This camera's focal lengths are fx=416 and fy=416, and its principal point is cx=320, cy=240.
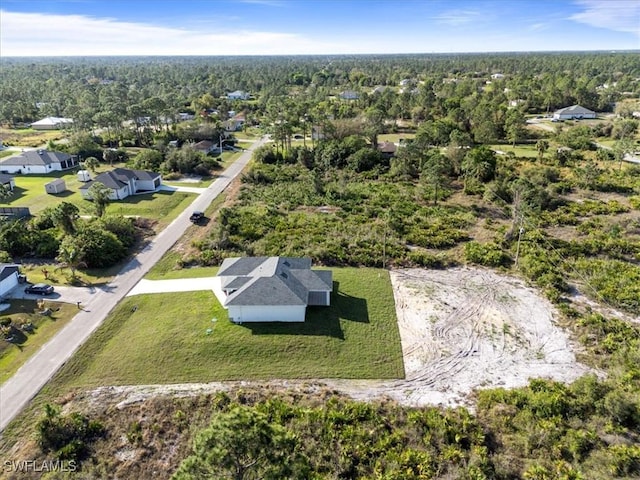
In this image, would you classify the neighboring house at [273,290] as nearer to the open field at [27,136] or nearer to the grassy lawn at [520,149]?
the grassy lawn at [520,149]

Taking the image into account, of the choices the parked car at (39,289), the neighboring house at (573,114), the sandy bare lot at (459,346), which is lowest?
the sandy bare lot at (459,346)

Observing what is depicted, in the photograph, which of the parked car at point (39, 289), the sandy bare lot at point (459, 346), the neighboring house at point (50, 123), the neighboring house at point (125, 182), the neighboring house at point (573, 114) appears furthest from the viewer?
the neighboring house at point (50, 123)

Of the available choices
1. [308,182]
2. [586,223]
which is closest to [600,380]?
[586,223]

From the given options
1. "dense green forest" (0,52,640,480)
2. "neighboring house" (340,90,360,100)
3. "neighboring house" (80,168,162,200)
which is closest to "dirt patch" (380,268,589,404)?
"dense green forest" (0,52,640,480)

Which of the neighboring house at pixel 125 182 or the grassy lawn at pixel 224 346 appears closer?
the grassy lawn at pixel 224 346

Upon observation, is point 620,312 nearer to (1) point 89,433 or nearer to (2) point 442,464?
(2) point 442,464

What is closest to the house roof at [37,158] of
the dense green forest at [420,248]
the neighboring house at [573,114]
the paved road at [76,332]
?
the dense green forest at [420,248]

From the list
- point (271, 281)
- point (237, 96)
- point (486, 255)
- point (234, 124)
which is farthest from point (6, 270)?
point (237, 96)
